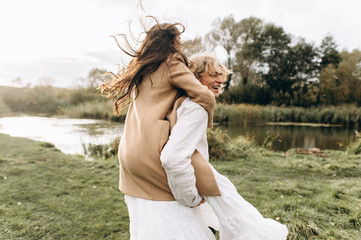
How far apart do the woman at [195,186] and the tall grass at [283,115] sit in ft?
46.9

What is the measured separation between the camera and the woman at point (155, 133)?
4.07 ft

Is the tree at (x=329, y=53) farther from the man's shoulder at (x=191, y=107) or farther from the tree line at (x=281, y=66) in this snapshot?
the man's shoulder at (x=191, y=107)

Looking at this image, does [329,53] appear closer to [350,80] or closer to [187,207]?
[350,80]

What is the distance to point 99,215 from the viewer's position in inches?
132

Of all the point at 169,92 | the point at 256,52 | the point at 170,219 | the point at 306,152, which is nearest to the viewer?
the point at 170,219

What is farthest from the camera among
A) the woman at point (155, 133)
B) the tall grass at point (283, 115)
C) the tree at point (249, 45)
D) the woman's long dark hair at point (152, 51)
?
the tree at point (249, 45)

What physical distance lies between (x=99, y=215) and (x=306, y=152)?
6.25 meters

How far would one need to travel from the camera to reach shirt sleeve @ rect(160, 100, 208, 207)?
1136 millimetres

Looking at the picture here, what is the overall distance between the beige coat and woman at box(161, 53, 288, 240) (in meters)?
0.06

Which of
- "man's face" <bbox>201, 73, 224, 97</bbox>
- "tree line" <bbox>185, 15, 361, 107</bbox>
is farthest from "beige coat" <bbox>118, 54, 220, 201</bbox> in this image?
"tree line" <bbox>185, 15, 361, 107</bbox>

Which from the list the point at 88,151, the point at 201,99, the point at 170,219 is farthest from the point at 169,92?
the point at 88,151

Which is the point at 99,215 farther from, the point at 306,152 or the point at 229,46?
the point at 229,46

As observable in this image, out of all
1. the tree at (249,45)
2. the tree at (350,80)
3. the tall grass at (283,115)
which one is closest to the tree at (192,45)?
the tall grass at (283,115)

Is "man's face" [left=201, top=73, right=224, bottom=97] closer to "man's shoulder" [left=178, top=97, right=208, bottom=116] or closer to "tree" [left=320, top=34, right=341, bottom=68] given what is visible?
"man's shoulder" [left=178, top=97, right=208, bottom=116]
